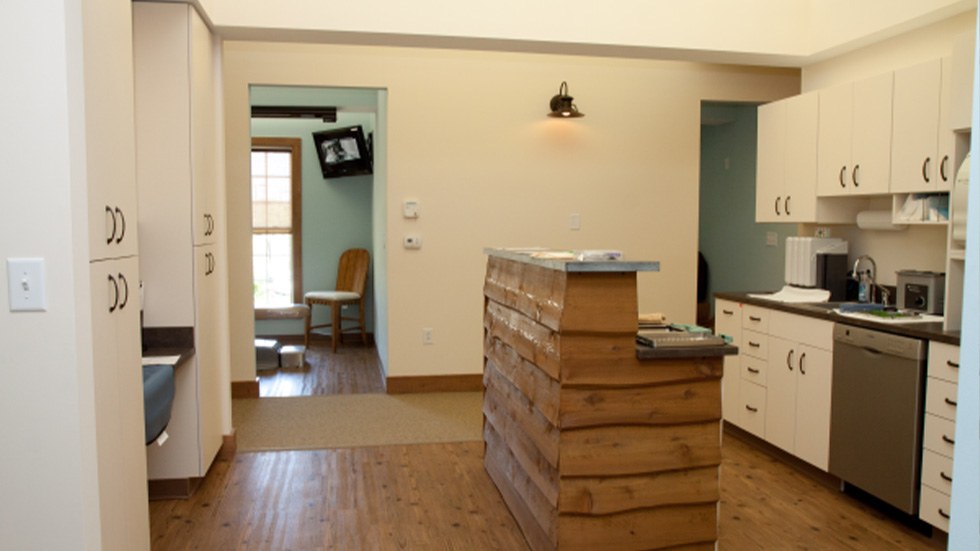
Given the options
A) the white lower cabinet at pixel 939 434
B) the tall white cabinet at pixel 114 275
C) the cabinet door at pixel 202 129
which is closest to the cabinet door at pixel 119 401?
the tall white cabinet at pixel 114 275

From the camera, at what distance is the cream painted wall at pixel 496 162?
5.50 meters

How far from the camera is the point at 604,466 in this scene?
276 cm

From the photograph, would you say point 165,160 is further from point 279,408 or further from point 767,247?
point 767,247

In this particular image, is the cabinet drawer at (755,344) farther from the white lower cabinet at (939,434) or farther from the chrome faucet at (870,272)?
the white lower cabinet at (939,434)

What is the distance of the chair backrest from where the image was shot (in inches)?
316

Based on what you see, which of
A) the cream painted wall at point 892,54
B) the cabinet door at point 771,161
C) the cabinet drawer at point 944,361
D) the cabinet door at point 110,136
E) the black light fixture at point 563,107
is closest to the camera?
the cabinet door at point 110,136

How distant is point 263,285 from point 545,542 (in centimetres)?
605

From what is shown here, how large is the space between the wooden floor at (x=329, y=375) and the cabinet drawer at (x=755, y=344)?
2.72 meters

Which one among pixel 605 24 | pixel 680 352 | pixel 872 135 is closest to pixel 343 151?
pixel 605 24

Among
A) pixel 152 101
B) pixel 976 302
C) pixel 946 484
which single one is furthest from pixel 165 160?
pixel 946 484

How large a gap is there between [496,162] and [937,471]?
11.8 feet

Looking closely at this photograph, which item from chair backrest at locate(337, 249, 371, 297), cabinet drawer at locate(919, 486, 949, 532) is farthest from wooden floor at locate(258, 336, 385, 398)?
cabinet drawer at locate(919, 486, 949, 532)

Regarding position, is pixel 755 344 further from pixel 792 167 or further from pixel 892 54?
pixel 892 54

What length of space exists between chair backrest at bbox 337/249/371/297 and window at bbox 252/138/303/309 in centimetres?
47
